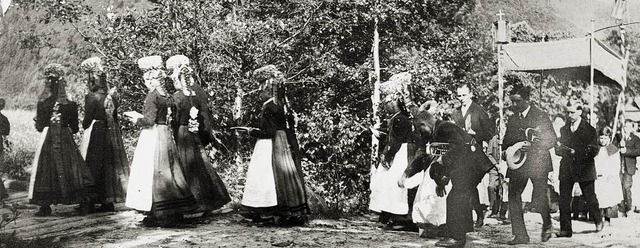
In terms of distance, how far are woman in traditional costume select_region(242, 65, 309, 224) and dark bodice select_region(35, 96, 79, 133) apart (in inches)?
64.9

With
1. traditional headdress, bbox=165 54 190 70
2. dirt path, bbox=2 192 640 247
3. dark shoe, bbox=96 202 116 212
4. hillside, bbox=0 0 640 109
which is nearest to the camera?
dirt path, bbox=2 192 640 247

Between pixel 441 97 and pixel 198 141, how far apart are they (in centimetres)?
349

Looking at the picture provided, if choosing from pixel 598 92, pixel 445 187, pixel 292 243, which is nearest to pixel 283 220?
pixel 292 243

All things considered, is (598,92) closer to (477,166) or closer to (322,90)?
(477,166)

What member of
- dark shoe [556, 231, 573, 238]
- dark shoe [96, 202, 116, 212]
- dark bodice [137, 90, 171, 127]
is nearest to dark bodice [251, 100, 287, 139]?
dark bodice [137, 90, 171, 127]

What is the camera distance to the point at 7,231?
488cm

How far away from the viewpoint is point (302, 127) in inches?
340

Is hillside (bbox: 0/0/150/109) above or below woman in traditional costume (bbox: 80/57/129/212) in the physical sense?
above

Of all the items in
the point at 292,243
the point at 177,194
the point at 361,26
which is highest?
the point at 361,26

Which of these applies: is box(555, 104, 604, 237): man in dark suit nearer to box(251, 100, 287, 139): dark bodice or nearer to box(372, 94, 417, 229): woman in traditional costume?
box(372, 94, 417, 229): woman in traditional costume

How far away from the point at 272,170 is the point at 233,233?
2.52 ft

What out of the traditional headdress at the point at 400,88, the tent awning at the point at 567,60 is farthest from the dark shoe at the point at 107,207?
the tent awning at the point at 567,60

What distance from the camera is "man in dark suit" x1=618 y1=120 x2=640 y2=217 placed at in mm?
Answer: 6906

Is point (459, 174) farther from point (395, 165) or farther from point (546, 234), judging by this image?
point (395, 165)
